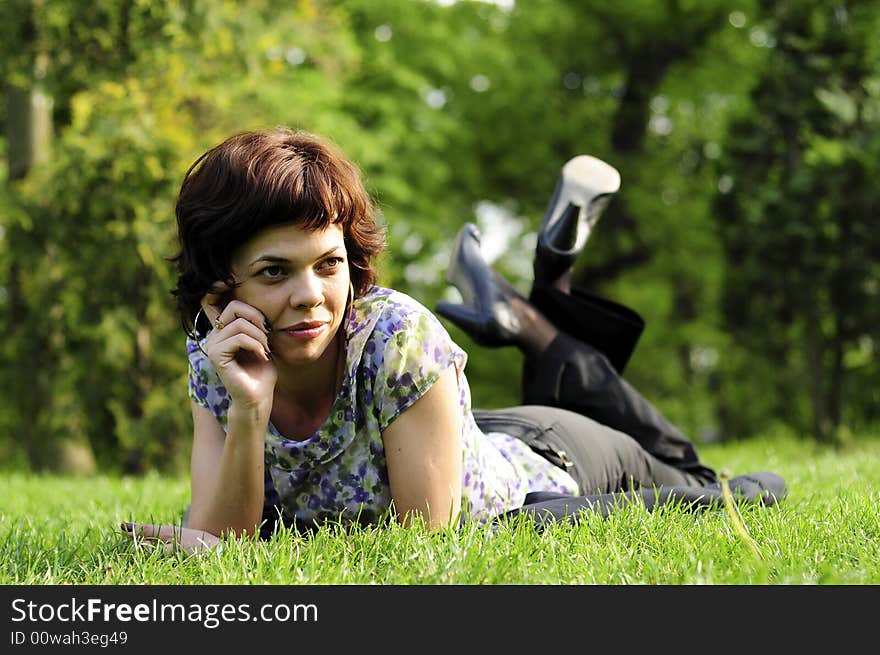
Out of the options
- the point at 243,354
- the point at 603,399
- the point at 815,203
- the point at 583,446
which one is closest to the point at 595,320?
the point at 603,399

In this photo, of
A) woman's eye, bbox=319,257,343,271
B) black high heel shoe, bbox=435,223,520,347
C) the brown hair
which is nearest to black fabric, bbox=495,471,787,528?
woman's eye, bbox=319,257,343,271

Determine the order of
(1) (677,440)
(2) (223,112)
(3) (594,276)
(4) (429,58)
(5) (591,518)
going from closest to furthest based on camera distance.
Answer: (5) (591,518)
(1) (677,440)
(2) (223,112)
(4) (429,58)
(3) (594,276)

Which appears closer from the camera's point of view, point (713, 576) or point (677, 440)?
point (713, 576)

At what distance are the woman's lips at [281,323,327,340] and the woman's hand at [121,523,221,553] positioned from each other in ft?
2.04

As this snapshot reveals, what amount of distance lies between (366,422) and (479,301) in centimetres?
187

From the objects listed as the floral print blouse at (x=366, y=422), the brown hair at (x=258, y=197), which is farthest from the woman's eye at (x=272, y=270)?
the floral print blouse at (x=366, y=422)

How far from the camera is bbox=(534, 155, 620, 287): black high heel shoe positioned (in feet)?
16.0

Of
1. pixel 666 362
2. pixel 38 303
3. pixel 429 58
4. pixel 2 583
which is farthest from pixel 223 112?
pixel 666 362

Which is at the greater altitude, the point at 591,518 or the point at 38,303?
the point at 38,303

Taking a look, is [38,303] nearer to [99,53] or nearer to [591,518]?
[99,53]

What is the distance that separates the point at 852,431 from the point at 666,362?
1096 centimetres

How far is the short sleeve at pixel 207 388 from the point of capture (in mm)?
3211

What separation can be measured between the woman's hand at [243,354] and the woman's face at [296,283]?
1.8 inches

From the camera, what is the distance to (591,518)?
2.88 metres
